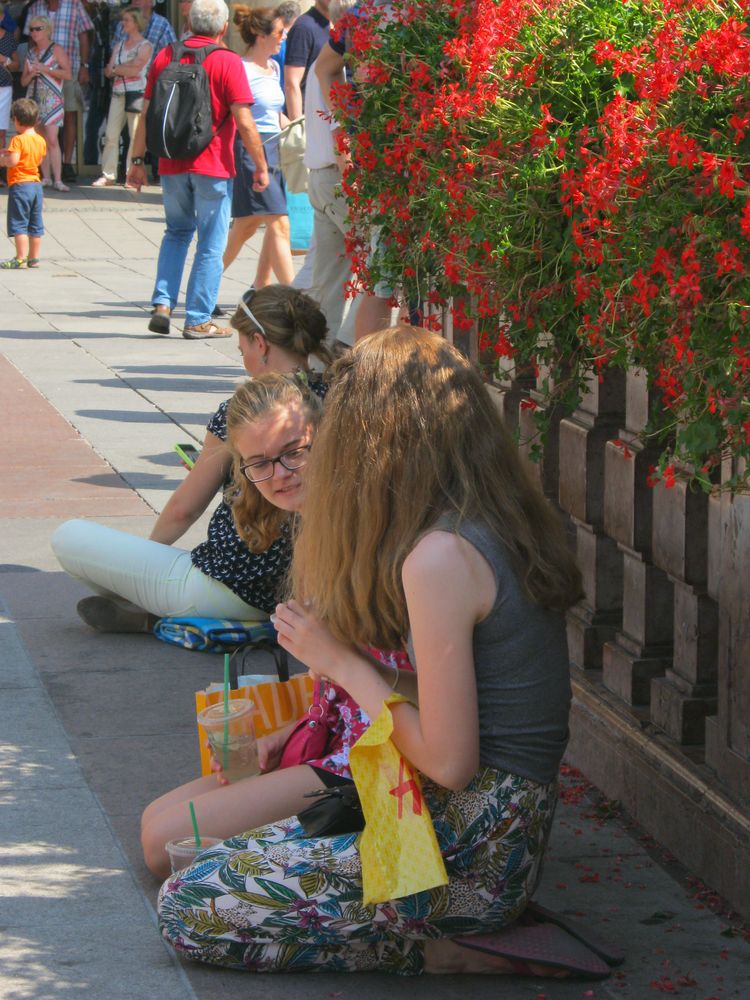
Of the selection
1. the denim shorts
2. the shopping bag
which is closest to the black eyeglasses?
the shopping bag

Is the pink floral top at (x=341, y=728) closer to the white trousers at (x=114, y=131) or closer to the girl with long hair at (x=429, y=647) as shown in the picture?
the girl with long hair at (x=429, y=647)

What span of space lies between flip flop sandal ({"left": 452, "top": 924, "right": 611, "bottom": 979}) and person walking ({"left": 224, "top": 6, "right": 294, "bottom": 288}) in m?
7.40

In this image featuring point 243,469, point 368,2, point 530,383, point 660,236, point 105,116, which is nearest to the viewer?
point 660,236

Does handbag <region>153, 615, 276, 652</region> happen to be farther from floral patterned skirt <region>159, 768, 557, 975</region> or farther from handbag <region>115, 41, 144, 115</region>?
handbag <region>115, 41, 144, 115</region>

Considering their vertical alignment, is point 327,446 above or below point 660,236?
below


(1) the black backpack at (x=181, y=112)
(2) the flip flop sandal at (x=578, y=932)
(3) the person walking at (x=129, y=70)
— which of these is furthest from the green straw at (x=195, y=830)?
(3) the person walking at (x=129, y=70)

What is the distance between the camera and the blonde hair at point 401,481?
2.93 m

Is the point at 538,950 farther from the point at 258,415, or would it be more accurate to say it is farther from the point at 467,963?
the point at 258,415

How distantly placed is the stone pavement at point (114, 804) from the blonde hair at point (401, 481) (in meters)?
0.74

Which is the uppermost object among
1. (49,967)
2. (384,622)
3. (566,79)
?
(566,79)

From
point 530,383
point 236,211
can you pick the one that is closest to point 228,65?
point 236,211

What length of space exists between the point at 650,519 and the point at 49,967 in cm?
161

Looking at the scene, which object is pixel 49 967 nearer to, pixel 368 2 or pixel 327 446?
pixel 327 446

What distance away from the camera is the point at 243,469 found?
4.02 m
